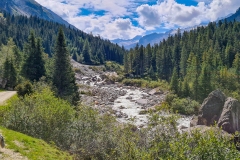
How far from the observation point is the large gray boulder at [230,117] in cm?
3130

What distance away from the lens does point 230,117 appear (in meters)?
32.0

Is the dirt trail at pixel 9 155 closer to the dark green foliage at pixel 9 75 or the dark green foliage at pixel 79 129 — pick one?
the dark green foliage at pixel 79 129

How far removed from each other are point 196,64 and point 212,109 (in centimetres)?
3493

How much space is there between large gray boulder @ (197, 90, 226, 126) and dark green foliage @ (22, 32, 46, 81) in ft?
106

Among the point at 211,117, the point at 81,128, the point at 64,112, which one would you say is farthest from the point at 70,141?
the point at 211,117

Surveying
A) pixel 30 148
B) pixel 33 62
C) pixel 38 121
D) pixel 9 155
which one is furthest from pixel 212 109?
pixel 33 62

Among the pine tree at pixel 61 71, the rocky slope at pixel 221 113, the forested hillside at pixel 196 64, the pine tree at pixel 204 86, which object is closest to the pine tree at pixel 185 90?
the forested hillside at pixel 196 64

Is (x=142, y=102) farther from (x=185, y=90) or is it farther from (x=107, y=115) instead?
(x=107, y=115)

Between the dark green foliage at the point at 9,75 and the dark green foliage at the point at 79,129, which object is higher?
the dark green foliage at the point at 9,75

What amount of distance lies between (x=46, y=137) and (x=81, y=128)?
4.04 meters

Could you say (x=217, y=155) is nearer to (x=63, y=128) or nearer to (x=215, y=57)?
(x=63, y=128)

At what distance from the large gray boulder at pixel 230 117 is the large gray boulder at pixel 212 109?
255cm

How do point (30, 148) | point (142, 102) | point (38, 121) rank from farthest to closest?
point (142, 102), point (38, 121), point (30, 148)

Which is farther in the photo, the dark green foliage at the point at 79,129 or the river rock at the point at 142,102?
the river rock at the point at 142,102
